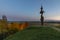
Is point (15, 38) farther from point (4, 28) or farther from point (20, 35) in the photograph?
point (4, 28)

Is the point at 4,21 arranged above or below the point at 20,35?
above

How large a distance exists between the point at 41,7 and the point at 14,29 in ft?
6.76

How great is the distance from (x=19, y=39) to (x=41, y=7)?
3.86 m

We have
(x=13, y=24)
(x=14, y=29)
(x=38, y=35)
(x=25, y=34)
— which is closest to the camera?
(x=38, y=35)

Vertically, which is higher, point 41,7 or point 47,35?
point 41,7

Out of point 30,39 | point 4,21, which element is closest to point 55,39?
point 30,39

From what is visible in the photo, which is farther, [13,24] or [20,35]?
[13,24]

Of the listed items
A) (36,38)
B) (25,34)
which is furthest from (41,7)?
(36,38)

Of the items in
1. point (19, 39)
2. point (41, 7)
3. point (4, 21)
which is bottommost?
point (19, 39)

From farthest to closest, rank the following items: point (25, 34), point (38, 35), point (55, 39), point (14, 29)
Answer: point (14, 29)
point (25, 34)
point (38, 35)
point (55, 39)

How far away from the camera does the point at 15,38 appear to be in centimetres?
596

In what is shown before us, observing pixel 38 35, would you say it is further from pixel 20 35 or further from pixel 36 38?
pixel 20 35

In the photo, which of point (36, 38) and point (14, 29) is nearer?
point (36, 38)

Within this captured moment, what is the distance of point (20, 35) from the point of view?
619 centimetres
